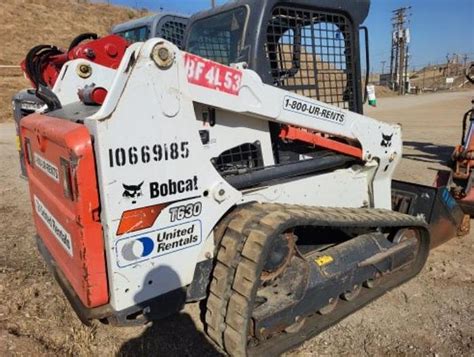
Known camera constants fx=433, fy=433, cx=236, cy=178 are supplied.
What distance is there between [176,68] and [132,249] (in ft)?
3.11

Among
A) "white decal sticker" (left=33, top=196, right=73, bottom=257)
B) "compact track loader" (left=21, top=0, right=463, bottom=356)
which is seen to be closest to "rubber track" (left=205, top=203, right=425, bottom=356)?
"compact track loader" (left=21, top=0, right=463, bottom=356)

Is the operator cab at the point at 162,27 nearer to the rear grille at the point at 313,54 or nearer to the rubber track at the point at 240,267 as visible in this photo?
the rear grille at the point at 313,54

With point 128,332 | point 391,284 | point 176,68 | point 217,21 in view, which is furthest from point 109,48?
point 391,284

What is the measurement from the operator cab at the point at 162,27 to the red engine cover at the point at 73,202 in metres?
2.51

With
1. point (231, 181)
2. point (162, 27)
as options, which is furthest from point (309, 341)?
point (162, 27)

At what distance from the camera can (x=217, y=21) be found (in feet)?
10.6

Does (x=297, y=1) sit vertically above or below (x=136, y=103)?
above

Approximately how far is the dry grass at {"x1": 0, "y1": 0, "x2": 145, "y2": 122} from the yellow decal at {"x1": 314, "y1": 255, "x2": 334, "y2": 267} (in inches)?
876

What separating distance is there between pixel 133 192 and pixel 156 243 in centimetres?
32

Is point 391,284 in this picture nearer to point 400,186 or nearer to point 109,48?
point 400,186

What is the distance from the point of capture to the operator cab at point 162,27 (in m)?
4.96

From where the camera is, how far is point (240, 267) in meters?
2.37

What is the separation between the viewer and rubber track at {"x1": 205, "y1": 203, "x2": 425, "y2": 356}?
7.58 ft

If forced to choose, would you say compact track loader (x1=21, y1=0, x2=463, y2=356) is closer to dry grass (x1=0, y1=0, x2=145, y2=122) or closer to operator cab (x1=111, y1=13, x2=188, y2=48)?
operator cab (x1=111, y1=13, x2=188, y2=48)
